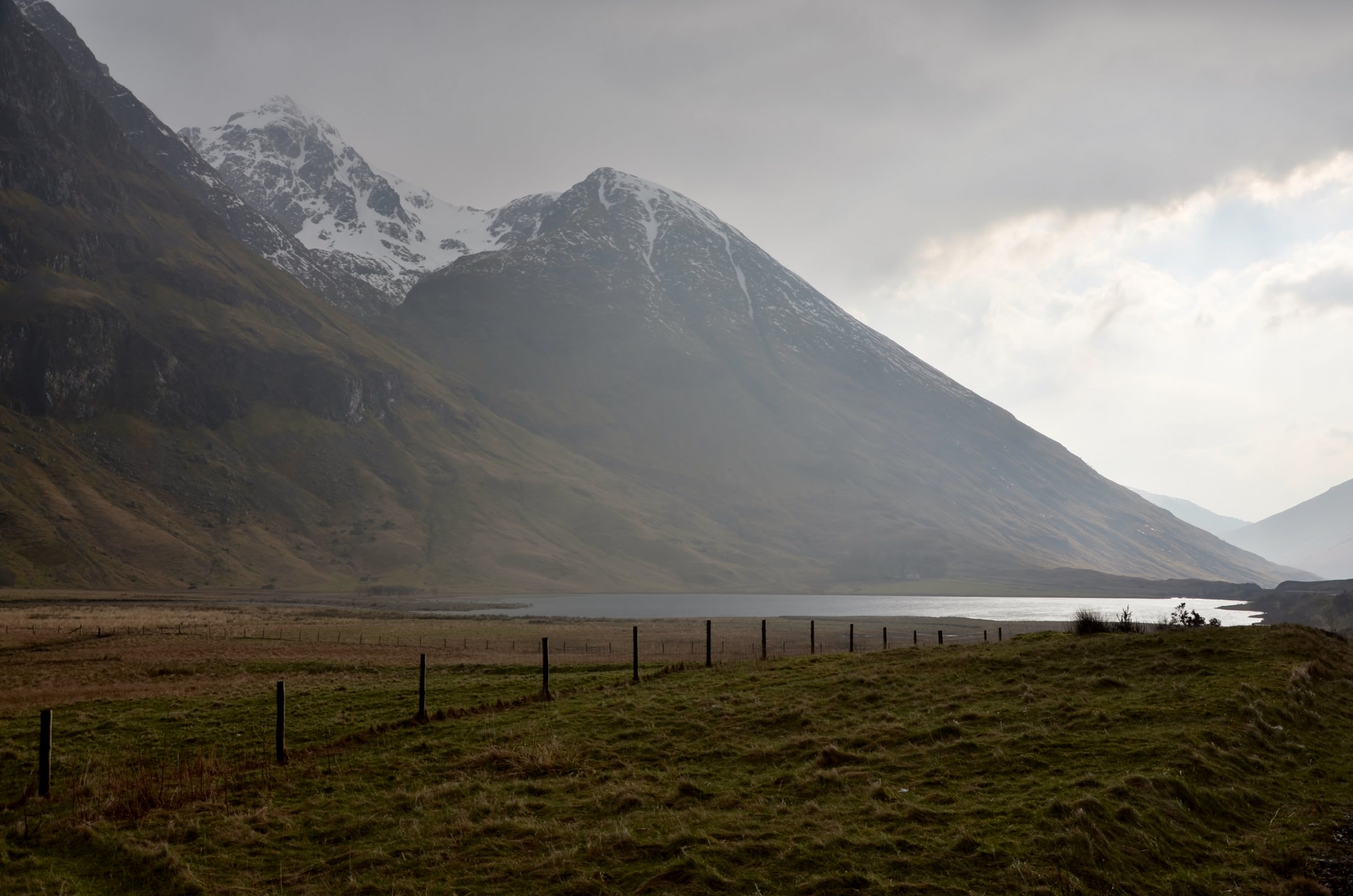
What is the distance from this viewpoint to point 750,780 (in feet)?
66.2

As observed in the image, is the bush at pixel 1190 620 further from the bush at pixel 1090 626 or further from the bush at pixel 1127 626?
the bush at pixel 1090 626

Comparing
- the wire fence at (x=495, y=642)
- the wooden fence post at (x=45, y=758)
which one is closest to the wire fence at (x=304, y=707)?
the wooden fence post at (x=45, y=758)

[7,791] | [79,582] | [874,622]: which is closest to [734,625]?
[874,622]

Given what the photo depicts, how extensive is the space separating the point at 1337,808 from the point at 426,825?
1810cm

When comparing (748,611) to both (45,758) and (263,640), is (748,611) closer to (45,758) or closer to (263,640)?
(263,640)

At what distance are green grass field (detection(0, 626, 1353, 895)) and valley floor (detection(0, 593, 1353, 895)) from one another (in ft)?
0.27

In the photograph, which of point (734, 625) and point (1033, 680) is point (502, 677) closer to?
point (1033, 680)

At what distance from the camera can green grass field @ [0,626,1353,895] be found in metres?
15.0

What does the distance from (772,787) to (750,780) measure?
0.81m

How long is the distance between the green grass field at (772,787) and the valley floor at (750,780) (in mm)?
84

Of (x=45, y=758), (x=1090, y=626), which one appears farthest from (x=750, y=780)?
(x=1090, y=626)

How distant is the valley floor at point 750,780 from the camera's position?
1505 cm

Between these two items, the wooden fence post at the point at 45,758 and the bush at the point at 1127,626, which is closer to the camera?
the wooden fence post at the point at 45,758

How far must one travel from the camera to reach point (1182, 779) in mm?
17391
